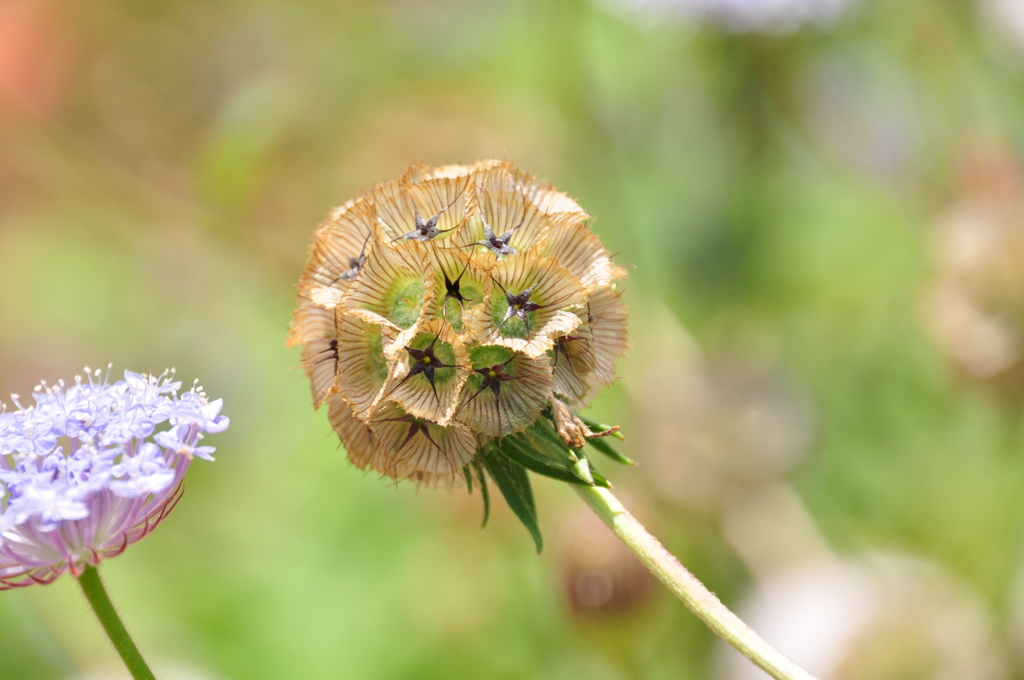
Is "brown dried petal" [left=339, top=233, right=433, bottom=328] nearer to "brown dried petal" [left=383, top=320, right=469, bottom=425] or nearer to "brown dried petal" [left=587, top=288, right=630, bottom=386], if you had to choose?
"brown dried petal" [left=383, top=320, right=469, bottom=425]

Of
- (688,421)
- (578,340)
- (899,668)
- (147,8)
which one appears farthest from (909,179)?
(147,8)

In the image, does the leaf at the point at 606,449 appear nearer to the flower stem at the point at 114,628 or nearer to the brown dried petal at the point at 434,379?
the brown dried petal at the point at 434,379

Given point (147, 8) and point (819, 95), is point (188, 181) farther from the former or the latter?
point (819, 95)

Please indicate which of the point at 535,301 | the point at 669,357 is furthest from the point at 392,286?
the point at 669,357

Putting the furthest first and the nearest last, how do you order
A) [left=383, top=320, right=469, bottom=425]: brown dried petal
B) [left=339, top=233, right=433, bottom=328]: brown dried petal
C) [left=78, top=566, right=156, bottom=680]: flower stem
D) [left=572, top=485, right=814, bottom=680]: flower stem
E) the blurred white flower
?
the blurred white flower
[left=339, top=233, right=433, bottom=328]: brown dried petal
[left=383, top=320, right=469, bottom=425]: brown dried petal
[left=78, top=566, right=156, bottom=680]: flower stem
[left=572, top=485, right=814, bottom=680]: flower stem

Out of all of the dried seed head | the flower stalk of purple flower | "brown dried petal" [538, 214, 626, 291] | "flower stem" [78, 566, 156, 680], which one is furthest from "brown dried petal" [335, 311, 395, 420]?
"flower stem" [78, 566, 156, 680]

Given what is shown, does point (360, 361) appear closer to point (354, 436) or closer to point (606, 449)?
point (354, 436)
